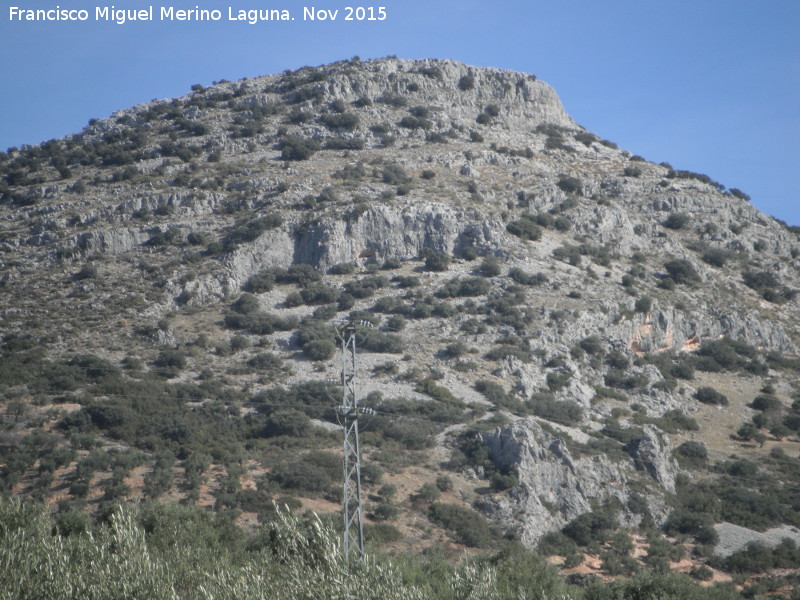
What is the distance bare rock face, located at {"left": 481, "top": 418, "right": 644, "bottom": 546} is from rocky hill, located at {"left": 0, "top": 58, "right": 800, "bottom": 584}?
0.38 feet

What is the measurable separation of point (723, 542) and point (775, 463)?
7.70 metres

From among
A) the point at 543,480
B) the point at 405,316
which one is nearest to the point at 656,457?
Result: the point at 543,480

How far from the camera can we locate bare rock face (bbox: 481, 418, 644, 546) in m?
30.9

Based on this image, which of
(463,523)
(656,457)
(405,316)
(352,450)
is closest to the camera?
(352,450)

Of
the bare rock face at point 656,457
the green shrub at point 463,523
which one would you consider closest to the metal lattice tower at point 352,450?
the green shrub at point 463,523

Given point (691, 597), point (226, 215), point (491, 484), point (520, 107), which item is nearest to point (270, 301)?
point (226, 215)

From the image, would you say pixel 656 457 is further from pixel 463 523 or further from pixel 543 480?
pixel 463 523

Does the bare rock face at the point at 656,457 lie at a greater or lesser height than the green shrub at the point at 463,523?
greater

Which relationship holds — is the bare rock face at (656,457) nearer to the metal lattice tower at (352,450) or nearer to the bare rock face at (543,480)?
the bare rock face at (543,480)

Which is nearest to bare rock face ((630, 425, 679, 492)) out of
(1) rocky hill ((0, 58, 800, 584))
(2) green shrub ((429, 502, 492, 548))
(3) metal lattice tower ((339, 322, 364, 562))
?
(1) rocky hill ((0, 58, 800, 584))

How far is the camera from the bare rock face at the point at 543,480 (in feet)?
101

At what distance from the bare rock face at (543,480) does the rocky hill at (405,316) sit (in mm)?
115

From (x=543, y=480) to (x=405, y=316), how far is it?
1640cm

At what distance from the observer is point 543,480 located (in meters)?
32.4
